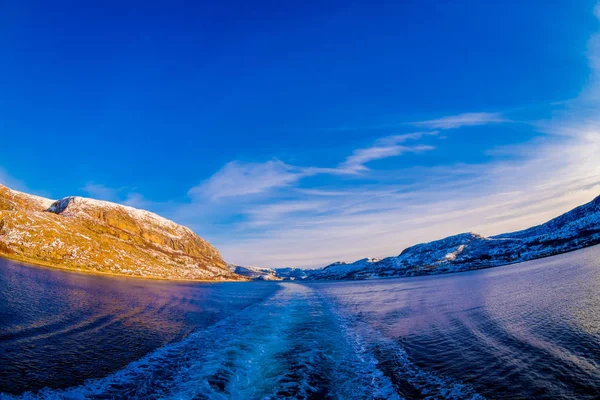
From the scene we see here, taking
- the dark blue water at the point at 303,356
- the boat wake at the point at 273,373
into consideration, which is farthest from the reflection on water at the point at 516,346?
the boat wake at the point at 273,373

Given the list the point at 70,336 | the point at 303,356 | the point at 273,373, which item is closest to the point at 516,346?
the point at 303,356

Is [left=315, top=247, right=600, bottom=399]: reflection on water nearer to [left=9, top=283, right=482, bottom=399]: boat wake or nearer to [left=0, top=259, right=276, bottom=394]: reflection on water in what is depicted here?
[left=9, top=283, right=482, bottom=399]: boat wake

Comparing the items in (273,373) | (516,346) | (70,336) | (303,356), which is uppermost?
(70,336)

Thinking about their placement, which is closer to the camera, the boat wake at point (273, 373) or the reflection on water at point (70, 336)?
the boat wake at point (273, 373)

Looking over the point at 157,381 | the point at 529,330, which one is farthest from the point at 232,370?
the point at 529,330

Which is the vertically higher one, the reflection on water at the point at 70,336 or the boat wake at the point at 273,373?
the reflection on water at the point at 70,336

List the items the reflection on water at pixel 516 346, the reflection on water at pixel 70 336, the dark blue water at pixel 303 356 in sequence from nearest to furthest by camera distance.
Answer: the reflection on water at pixel 516 346 → the dark blue water at pixel 303 356 → the reflection on water at pixel 70 336

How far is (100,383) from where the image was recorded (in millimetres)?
10477

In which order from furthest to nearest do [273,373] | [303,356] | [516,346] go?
[303,356] < [516,346] < [273,373]

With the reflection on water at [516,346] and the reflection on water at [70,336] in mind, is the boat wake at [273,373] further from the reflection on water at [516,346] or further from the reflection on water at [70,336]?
the reflection on water at [516,346]

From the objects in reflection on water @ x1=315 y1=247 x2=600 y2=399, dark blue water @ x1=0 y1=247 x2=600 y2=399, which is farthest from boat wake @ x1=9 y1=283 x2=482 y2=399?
reflection on water @ x1=315 y1=247 x2=600 y2=399

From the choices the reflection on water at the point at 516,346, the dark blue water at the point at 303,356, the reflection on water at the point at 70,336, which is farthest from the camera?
the reflection on water at the point at 70,336

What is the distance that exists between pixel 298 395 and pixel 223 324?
1751cm

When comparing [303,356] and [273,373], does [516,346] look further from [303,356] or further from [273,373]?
[273,373]
